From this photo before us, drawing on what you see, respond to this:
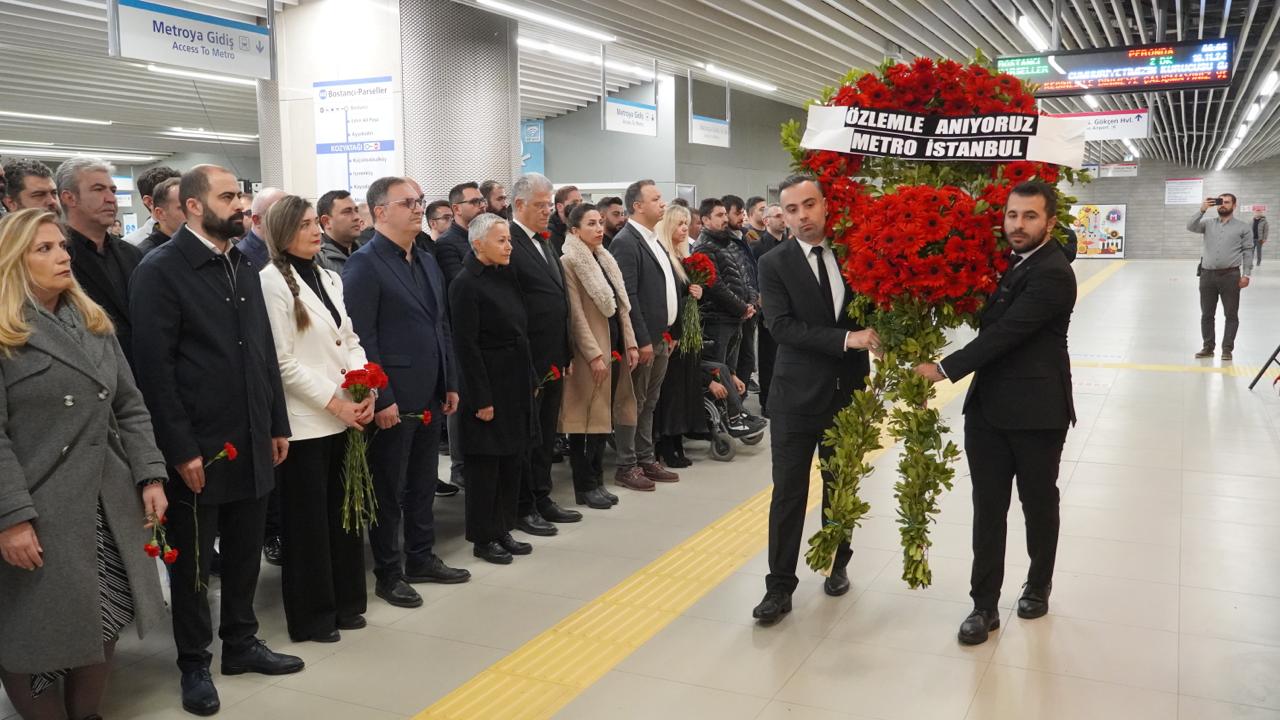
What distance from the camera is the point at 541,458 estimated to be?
4.87m

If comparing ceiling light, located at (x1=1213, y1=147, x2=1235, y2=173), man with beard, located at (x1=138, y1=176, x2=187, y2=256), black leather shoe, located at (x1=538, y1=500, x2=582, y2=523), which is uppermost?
ceiling light, located at (x1=1213, y1=147, x2=1235, y2=173)

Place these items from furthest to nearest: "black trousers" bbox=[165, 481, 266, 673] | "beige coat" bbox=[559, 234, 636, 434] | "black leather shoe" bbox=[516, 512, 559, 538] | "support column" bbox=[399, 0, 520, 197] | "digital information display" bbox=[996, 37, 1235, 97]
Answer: "digital information display" bbox=[996, 37, 1235, 97], "support column" bbox=[399, 0, 520, 197], "beige coat" bbox=[559, 234, 636, 434], "black leather shoe" bbox=[516, 512, 559, 538], "black trousers" bbox=[165, 481, 266, 673]

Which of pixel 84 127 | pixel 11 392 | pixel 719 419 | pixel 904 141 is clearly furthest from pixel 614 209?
pixel 84 127

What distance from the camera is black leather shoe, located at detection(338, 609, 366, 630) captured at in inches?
141

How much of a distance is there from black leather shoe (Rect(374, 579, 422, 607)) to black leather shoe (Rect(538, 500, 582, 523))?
1.14m

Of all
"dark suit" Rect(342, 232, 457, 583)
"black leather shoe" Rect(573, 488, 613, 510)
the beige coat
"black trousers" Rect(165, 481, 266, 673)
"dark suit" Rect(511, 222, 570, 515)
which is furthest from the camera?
"black leather shoe" Rect(573, 488, 613, 510)

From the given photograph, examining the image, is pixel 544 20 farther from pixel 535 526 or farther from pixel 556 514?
pixel 535 526

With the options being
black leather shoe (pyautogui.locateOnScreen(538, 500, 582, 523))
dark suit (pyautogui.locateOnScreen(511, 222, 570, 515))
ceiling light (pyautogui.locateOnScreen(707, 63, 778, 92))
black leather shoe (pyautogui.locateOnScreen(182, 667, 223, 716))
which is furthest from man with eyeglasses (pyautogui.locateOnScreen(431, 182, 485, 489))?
ceiling light (pyautogui.locateOnScreen(707, 63, 778, 92))

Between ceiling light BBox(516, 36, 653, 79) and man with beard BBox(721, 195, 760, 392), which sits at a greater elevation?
ceiling light BBox(516, 36, 653, 79)

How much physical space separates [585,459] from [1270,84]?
15112mm

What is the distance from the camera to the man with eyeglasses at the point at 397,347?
12.4 feet

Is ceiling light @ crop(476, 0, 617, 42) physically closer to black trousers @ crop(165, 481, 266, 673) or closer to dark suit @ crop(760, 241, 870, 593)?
dark suit @ crop(760, 241, 870, 593)

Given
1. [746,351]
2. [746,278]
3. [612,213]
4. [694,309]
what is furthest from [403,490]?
[746,351]

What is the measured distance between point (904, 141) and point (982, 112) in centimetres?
27
